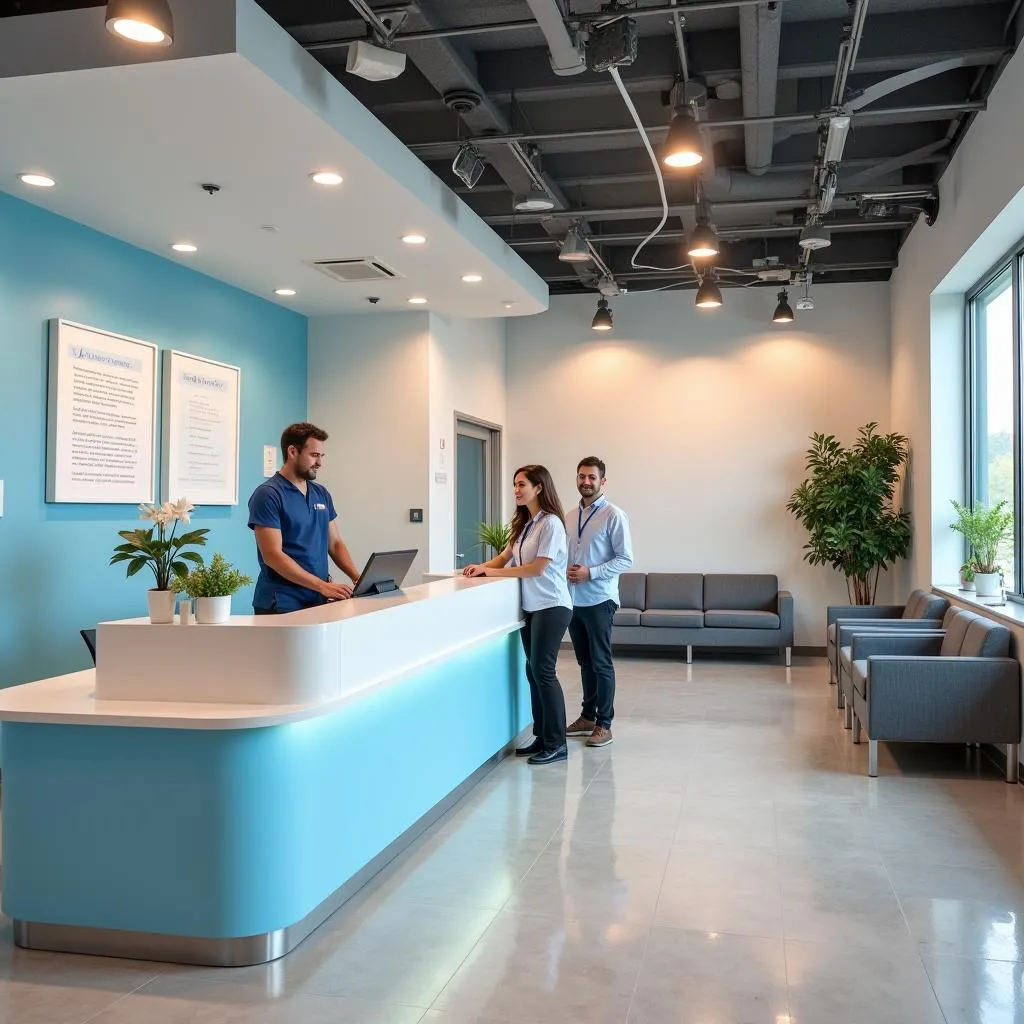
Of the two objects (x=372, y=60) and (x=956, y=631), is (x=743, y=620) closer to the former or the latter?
(x=956, y=631)

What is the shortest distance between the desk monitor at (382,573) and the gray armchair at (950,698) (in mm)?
2526

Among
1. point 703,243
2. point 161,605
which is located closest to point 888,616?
point 703,243

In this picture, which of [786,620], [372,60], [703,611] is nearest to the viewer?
[372,60]

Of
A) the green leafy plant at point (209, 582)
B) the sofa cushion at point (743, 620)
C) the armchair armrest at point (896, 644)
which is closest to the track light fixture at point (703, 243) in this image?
the armchair armrest at point (896, 644)

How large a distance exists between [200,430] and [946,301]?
535 centimetres

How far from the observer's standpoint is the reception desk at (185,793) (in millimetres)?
3029

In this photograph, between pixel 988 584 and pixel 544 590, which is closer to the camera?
pixel 544 590

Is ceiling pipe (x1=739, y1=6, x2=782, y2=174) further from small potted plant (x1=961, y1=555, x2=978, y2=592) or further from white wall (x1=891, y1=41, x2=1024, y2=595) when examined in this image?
small potted plant (x1=961, y1=555, x2=978, y2=592)

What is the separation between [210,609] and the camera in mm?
3303

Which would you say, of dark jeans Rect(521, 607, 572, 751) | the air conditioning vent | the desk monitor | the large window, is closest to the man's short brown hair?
the desk monitor

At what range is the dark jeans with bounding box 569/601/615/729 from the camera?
5.92 m

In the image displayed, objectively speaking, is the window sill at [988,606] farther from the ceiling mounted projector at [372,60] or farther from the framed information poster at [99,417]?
the framed information poster at [99,417]

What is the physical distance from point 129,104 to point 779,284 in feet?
23.6

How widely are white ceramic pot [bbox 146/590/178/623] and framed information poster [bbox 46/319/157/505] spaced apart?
234 centimetres
